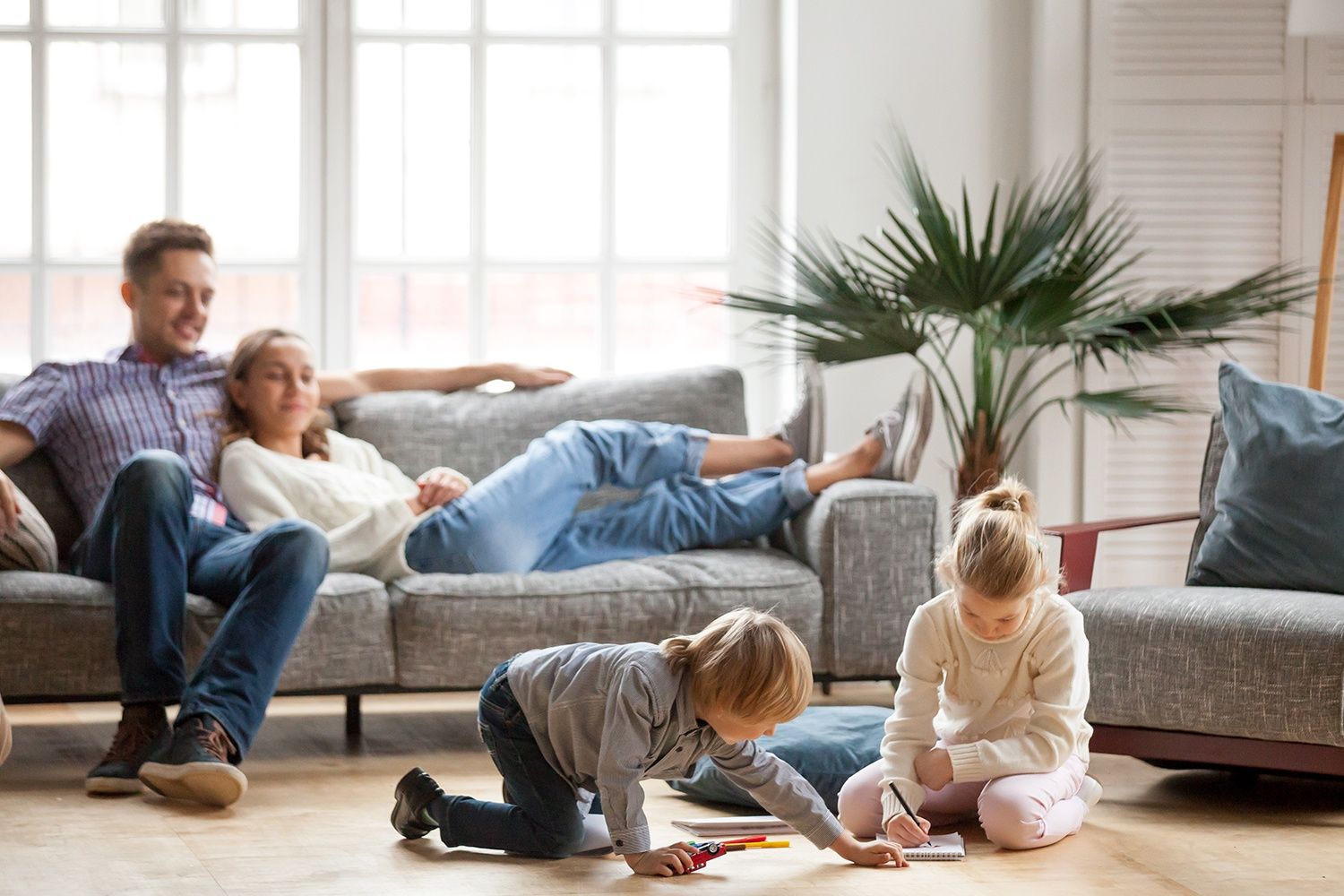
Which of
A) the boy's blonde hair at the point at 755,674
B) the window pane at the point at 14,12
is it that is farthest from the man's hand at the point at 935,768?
the window pane at the point at 14,12

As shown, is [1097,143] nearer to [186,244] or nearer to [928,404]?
[928,404]

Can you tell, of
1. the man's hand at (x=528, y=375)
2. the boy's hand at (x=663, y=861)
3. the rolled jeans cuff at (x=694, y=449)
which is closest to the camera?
the boy's hand at (x=663, y=861)

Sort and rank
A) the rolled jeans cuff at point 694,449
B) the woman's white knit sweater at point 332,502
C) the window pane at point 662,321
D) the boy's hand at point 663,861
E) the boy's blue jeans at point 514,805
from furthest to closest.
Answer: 1. the window pane at point 662,321
2. the rolled jeans cuff at point 694,449
3. the woman's white knit sweater at point 332,502
4. the boy's blue jeans at point 514,805
5. the boy's hand at point 663,861

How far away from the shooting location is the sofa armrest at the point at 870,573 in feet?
10.4

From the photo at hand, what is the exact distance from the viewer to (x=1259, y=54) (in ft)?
13.7

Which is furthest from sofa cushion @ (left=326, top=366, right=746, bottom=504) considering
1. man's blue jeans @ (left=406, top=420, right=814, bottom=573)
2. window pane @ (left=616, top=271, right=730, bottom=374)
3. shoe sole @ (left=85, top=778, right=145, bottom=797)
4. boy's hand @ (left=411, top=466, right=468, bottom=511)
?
shoe sole @ (left=85, top=778, right=145, bottom=797)

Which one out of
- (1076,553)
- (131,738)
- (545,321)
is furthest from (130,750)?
(545,321)

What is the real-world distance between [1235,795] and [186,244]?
239 cm

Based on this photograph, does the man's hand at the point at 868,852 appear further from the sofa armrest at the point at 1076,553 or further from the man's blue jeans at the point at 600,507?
the man's blue jeans at the point at 600,507

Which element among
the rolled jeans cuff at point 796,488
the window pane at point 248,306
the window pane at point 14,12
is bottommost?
the rolled jeans cuff at point 796,488

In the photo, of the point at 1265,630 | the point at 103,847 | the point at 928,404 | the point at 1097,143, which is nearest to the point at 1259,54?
the point at 1097,143

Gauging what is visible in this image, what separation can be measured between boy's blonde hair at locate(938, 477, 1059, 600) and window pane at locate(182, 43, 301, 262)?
2.54 meters

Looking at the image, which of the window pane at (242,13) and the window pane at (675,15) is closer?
the window pane at (242,13)

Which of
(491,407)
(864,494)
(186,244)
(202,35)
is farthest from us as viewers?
(202,35)
